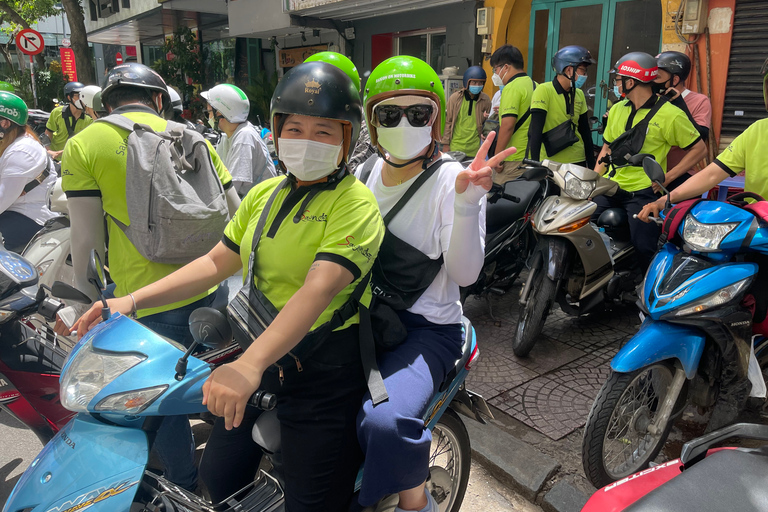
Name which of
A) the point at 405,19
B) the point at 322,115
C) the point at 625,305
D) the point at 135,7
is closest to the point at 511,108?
the point at 625,305

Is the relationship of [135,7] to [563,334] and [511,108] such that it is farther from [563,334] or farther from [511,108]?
[563,334]

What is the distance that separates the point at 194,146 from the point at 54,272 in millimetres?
2061

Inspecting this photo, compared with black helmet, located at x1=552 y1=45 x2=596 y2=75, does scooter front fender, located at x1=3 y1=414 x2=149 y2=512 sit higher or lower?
lower

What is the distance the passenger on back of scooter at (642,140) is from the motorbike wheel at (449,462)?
252 cm

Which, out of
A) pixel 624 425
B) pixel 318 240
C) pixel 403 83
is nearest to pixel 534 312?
pixel 624 425

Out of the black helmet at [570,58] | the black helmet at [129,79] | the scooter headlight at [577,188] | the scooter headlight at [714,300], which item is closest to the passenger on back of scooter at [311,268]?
the black helmet at [129,79]

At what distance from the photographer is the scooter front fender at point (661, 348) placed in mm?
2469

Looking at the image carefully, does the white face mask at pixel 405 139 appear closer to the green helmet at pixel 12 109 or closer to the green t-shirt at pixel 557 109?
the green helmet at pixel 12 109

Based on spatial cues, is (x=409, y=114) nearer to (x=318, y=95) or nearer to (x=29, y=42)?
(x=318, y=95)

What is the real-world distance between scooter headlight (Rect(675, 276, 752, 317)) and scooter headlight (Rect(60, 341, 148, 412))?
88.4 inches

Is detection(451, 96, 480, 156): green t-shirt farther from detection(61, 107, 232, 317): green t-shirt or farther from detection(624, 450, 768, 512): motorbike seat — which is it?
detection(624, 450, 768, 512): motorbike seat

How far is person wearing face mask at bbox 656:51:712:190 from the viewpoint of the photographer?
4.63 m

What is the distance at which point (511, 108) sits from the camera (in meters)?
5.43

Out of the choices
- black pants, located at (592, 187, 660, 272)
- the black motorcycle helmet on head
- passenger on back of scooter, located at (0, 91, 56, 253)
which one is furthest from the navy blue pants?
passenger on back of scooter, located at (0, 91, 56, 253)
